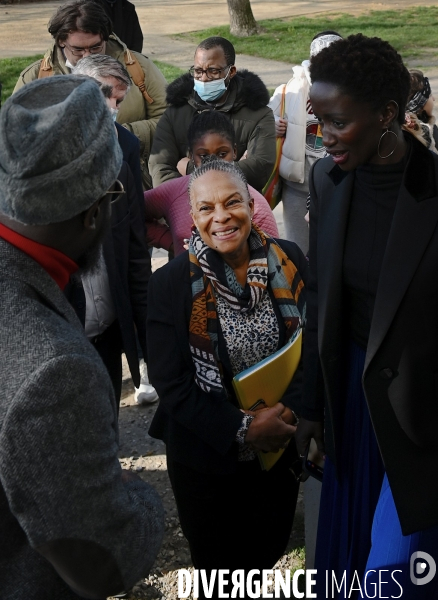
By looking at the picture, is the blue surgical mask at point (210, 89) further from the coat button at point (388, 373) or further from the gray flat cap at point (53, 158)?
the gray flat cap at point (53, 158)

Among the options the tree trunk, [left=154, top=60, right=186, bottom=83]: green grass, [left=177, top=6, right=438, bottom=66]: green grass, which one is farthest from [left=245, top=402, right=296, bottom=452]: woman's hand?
the tree trunk

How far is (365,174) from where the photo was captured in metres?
2.75

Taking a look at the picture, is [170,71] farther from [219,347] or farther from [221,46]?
[219,347]

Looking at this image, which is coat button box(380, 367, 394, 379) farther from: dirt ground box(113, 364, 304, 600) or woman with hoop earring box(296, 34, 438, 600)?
dirt ground box(113, 364, 304, 600)

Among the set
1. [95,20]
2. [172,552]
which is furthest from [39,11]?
[172,552]

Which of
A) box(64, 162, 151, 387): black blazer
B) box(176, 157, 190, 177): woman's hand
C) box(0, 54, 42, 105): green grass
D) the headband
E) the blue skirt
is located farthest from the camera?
box(0, 54, 42, 105): green grass

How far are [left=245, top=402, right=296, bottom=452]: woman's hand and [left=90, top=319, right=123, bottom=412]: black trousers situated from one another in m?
1.03

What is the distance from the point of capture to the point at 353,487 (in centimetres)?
291

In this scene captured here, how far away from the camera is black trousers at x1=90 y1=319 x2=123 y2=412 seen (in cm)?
389

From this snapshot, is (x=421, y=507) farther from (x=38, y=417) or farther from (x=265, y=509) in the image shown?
(x=38, y=417)

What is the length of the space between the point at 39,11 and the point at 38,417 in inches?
827

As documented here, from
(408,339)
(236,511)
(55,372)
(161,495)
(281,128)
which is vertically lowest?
(161,495)

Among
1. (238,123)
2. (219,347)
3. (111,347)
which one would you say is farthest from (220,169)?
(238,123)

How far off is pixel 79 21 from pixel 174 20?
15.7 meters
